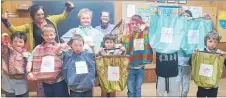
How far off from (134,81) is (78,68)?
75 cm

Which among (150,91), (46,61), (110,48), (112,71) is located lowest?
(150,91)

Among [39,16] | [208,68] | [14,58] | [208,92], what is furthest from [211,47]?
[14,58]

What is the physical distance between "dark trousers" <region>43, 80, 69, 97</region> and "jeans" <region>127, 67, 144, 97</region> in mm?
694

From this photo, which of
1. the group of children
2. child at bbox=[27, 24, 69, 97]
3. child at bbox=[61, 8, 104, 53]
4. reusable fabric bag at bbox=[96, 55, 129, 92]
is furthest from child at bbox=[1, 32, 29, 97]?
reusable fabric bag at bbox=[96, 55, 129, 92]

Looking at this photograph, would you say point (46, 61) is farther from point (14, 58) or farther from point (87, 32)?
point (87, 32)

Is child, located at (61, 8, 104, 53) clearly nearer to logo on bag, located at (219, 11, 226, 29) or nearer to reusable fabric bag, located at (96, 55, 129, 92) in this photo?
reusable fabric bag, located at (96, 55, 129, 92)

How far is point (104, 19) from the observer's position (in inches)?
126

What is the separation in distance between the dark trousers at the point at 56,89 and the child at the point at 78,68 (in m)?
0.10

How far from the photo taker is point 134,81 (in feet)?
9.73

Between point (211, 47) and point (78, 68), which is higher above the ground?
point (211, 47)

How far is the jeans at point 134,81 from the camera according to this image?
2.91 m

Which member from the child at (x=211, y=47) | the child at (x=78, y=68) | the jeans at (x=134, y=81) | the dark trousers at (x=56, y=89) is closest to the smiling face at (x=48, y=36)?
the child at (x=78, y=68)

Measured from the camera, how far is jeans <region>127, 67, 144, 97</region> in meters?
2.91

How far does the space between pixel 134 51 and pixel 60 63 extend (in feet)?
2.49
